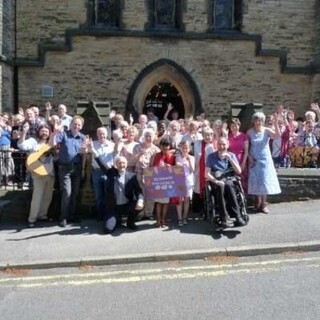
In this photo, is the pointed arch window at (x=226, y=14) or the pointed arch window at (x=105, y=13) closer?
the pointed arch window at (x=105, y=13)

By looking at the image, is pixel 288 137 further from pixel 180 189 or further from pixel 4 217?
pixel 4 217

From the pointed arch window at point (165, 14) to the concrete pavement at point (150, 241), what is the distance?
1128 centimetres

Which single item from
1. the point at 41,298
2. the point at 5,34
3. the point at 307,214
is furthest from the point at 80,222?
the point at 5,34

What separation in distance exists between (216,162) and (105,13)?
11.8m

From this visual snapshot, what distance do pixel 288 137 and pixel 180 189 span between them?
146 inches

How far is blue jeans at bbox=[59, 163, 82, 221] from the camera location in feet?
29.5

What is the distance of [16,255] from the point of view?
7.41 metres

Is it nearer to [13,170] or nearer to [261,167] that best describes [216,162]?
[261,167]

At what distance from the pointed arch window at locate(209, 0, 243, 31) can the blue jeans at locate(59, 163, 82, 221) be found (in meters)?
11.5

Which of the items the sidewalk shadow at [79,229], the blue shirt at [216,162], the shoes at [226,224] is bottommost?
the sidewalk shadow at [79,229]

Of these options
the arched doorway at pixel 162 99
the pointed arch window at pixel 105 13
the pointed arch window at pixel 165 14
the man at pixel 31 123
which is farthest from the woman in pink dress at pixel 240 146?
the arched doorway at pixel 162 99

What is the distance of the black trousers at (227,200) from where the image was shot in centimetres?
810

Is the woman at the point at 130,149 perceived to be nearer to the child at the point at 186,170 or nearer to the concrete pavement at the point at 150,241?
the child at the point at 186,170

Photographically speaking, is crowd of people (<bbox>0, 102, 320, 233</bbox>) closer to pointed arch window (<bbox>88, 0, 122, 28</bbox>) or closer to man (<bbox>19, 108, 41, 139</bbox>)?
man (<bbox>19, 108, 41, 139</bbox>)
